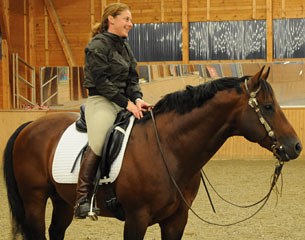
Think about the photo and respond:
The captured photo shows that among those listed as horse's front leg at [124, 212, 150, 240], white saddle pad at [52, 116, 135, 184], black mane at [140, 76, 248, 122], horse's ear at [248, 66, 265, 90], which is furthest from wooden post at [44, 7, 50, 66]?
horse's ear at [248, 66, 265, 90]

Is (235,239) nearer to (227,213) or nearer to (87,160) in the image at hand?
(227,213)

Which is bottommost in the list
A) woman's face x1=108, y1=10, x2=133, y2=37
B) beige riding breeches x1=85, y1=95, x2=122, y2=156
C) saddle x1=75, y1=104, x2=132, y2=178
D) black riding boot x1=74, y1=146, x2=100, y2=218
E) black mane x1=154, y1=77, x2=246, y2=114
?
black riding boot x1=74, y1=146, x2=100, y2=218

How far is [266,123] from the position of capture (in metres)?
3.32

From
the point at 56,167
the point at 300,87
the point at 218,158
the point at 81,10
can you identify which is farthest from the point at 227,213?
the point at 81,10

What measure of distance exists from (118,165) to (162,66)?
11.1 m

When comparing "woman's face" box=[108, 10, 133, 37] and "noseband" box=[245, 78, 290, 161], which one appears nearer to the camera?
"noseband" box=[245, 78, 290, 161]

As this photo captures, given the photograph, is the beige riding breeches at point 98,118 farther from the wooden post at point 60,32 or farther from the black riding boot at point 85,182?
the wooden post at point 60,32

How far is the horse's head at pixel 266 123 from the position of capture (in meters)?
3.28

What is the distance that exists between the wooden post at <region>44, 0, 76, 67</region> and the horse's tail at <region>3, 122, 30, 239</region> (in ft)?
35.5

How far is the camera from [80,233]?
5852 millimetres

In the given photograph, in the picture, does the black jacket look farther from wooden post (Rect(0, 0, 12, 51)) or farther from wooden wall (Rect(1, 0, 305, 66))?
wooden wall (Rect(1, 0, 305, 66))

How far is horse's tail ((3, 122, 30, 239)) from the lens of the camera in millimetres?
4371

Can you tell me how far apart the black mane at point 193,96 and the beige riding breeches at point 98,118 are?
232mm

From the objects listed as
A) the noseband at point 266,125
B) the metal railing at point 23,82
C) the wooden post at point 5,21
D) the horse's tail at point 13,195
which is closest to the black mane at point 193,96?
the noseband at point 266,125
